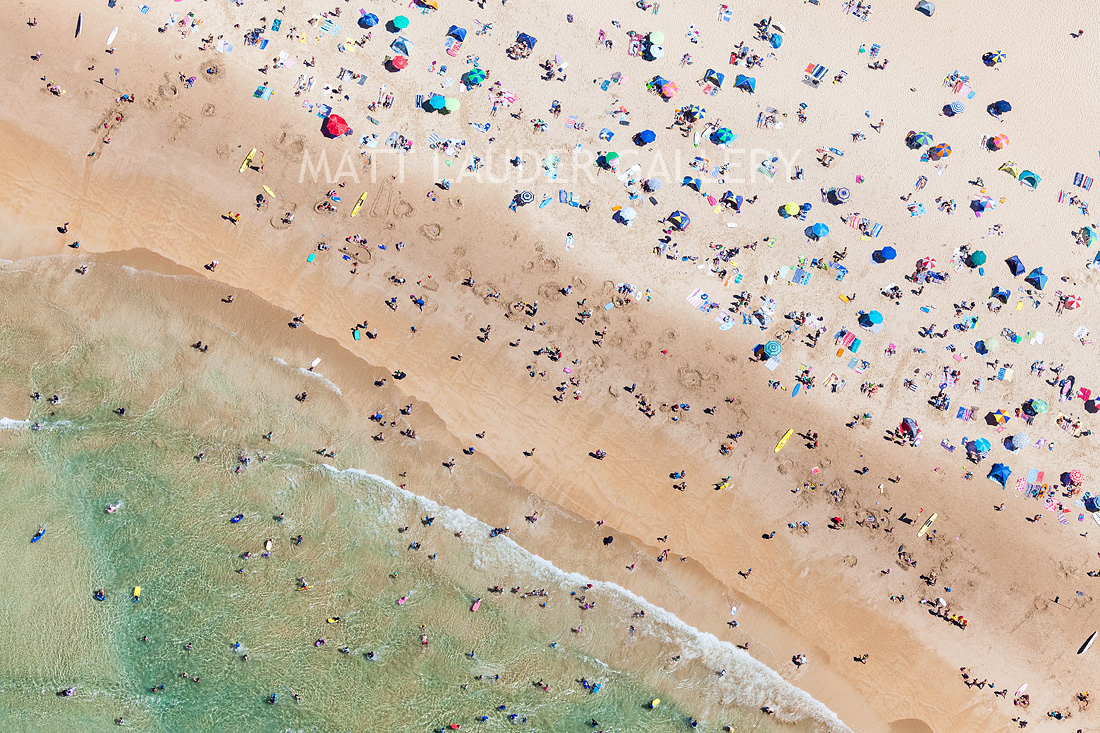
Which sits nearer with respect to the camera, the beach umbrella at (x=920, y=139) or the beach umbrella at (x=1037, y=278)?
the beach umbrella at (x=1037, y=278)

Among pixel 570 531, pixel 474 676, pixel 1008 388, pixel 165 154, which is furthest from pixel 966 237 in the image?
pixel 165 154

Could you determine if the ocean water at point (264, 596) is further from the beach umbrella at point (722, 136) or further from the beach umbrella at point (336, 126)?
the beach umbrella at point (722, 136)

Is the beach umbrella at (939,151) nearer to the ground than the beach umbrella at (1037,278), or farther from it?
farther from it

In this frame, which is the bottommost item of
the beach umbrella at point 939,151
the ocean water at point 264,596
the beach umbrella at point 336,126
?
the ocean water at point 264,596

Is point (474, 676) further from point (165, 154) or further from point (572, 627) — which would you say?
point (165, 154)

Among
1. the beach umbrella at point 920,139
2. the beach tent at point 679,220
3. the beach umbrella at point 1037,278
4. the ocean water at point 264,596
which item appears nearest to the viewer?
the ocean water at point 264,596

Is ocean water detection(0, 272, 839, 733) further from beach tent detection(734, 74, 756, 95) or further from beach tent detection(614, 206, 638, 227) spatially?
beach tent detection(734, 74, 756, 95)

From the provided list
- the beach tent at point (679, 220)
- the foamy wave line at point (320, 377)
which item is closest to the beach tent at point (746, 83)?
the beach tent at point (679, 220)

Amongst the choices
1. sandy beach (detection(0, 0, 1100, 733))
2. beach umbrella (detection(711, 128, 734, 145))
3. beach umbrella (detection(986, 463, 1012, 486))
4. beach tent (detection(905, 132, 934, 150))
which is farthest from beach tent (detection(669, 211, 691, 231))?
beach umbrella (detection(986, 463, 1012, 486))
